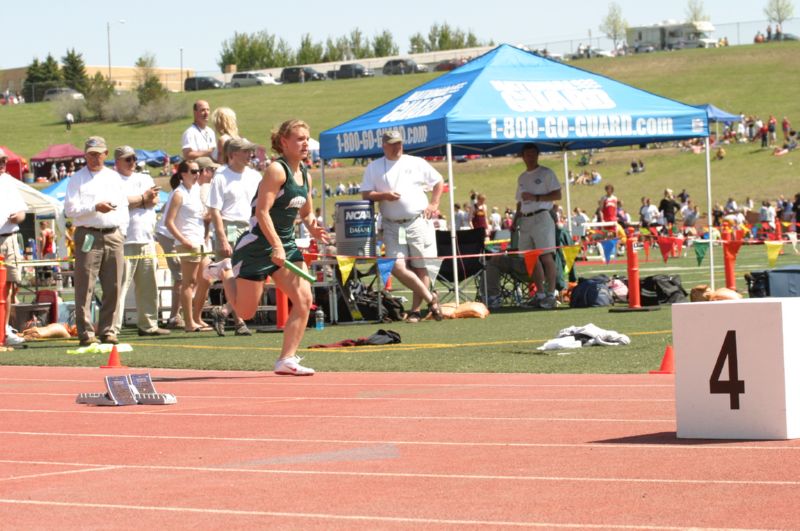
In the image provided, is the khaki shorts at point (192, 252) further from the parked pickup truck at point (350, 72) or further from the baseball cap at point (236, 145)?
the parked pickup truck at point (350, 72)

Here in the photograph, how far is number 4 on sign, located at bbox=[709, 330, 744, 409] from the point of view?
676 cm

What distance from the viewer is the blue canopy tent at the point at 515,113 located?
17.6 meters

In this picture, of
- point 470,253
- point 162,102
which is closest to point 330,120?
point 162,102

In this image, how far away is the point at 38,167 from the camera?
78875mm

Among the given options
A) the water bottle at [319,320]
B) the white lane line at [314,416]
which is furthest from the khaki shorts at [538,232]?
the white lane line at [314,416]

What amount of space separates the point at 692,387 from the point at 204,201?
990cm

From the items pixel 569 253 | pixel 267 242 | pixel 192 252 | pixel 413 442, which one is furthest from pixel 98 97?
pixel 413 442

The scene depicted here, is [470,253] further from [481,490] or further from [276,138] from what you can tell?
[481,490]

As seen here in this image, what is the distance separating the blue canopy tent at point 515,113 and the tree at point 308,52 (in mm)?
141073

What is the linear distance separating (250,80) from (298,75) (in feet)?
13.4

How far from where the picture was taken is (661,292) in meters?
17.7

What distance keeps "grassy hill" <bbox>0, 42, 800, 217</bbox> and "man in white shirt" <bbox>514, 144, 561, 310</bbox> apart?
135ft

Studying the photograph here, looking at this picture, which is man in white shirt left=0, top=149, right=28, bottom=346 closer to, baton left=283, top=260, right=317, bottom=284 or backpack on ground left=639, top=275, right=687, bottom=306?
baton left=283, top=260, right=317, bottom=284

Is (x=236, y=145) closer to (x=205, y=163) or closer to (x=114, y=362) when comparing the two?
(x=205, y=163)
